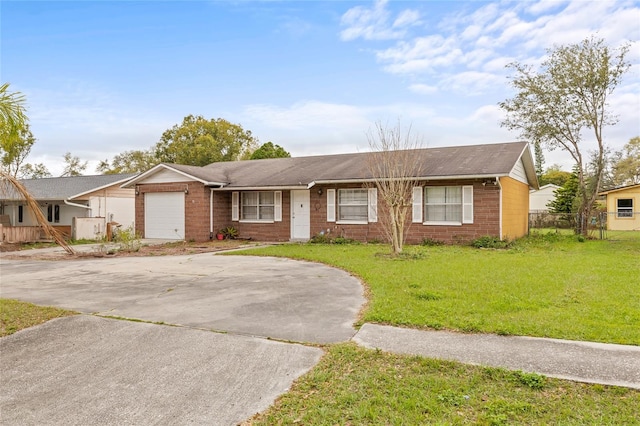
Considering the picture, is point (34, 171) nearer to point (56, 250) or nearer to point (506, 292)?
point (56, 250)

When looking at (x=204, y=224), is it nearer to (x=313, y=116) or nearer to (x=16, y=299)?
(x=313, y=116)

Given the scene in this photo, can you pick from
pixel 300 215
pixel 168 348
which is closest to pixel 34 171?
pixel 300 215

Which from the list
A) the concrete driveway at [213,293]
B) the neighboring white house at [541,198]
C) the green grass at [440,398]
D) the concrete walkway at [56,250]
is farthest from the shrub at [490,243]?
the neighboring white house at [541,198]

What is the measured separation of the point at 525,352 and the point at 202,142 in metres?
43.4

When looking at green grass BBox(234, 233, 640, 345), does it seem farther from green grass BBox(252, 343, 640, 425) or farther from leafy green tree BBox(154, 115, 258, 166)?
leafy green tree BBox(154, 115, 258, 166)

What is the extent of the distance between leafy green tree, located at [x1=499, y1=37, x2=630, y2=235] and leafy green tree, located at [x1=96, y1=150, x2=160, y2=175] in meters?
42.6

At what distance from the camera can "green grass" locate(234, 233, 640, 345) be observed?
4.92 metres

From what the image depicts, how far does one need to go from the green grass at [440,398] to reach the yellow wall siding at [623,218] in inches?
1155

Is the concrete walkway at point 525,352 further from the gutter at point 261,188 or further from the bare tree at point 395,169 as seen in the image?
the gutter at point 261,188

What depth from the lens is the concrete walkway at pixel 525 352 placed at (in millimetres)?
3586

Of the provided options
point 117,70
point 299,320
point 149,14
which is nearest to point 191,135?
point 117,70

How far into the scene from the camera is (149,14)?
1184cm

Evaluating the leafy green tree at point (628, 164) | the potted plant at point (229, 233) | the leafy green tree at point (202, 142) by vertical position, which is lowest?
the potted plant at point (229, 233)

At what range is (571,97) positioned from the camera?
1941 centimetres
